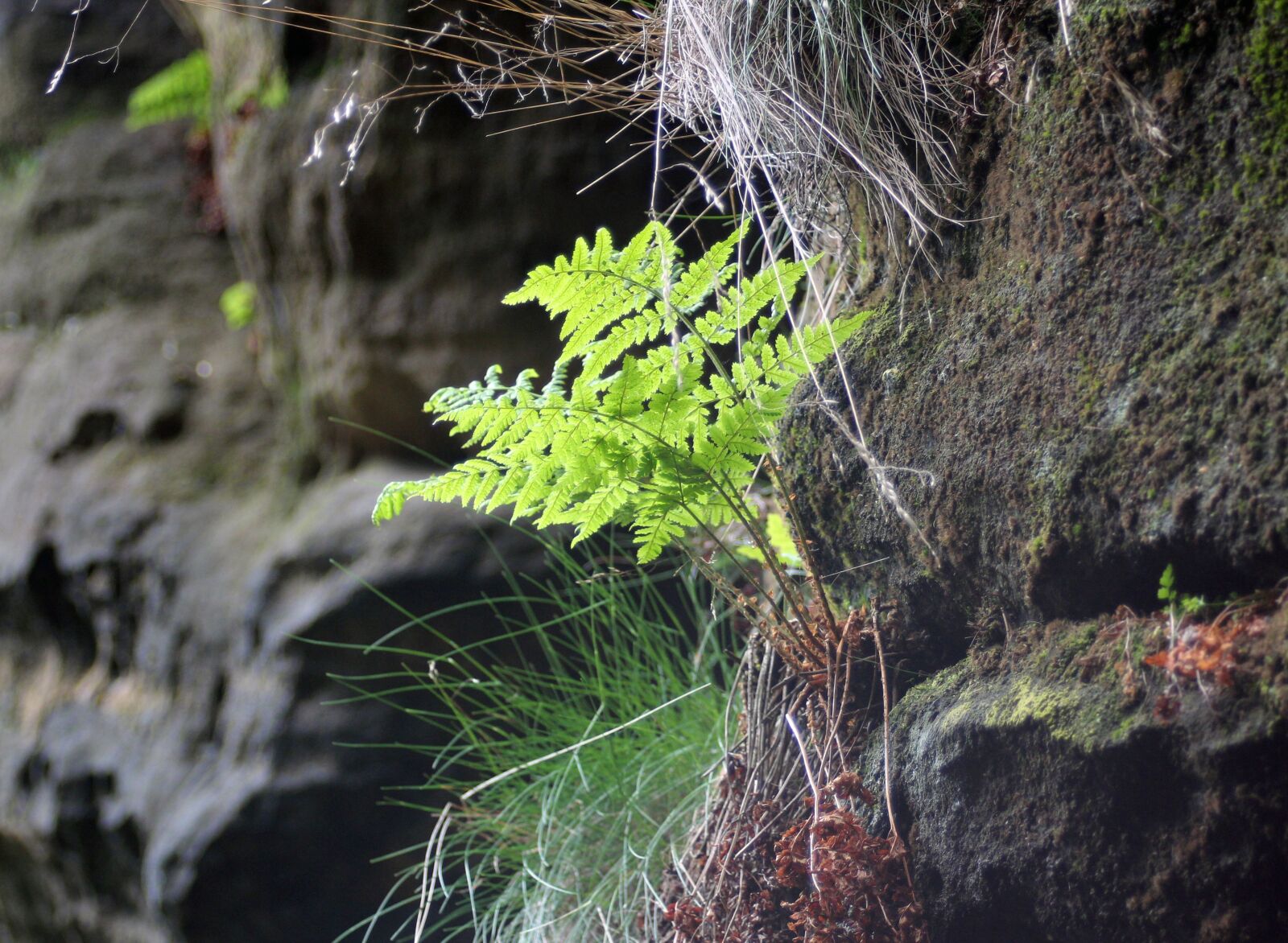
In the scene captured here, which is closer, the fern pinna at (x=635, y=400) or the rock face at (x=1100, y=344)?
the rock face at (x=1100, y=344)

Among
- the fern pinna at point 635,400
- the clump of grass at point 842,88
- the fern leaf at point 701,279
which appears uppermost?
the clump of grass at point 842,88

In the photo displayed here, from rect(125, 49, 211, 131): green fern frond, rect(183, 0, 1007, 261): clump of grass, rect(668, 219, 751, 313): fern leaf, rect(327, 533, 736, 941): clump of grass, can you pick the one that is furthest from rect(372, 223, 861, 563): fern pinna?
rect(125, 49, 211, 131): green fern frond

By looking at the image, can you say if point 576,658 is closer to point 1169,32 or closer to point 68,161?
point 1169,32

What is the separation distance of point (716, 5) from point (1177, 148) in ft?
2.30

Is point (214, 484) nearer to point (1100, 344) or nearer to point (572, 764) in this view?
point (572, 764)

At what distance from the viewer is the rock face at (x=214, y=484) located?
2.83 m

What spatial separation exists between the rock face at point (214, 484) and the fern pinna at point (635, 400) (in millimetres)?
1252

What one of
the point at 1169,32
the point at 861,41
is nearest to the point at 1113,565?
the point at 1169,32

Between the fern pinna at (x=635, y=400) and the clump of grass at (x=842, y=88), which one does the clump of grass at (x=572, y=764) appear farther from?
the clump of grass at (x=842, y=88)

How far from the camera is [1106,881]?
49.4 inches

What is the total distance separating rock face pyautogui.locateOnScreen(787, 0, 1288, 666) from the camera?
1161mm

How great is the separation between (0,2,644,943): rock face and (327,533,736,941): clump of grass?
0.83 ft

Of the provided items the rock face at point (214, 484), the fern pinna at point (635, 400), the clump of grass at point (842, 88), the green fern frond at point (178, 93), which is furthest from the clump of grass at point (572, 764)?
the green fern frond at point (178, 93)

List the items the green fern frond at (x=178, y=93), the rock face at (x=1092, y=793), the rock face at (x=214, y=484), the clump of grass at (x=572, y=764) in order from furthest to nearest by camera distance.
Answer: the green fern frond at (x=178, y=93) < the rock face at (x=214, y=484) < the clump of grass at (x=572, y=764) < the rock face at (x=1092, y=793)
